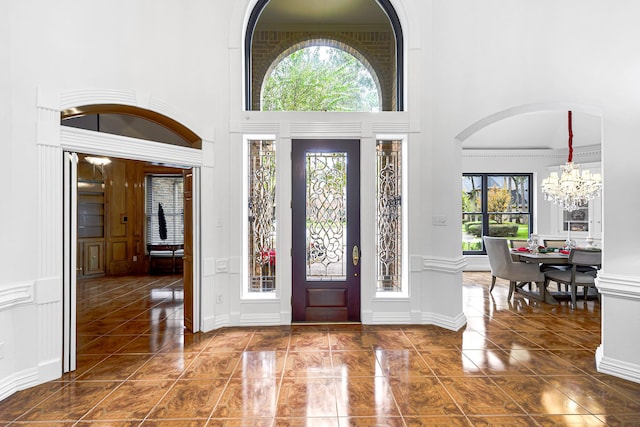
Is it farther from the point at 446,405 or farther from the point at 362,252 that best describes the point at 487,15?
the point at 446,405

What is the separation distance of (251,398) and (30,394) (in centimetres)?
182

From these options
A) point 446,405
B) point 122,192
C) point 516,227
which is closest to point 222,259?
point 446,405

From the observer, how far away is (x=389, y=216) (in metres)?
4.64

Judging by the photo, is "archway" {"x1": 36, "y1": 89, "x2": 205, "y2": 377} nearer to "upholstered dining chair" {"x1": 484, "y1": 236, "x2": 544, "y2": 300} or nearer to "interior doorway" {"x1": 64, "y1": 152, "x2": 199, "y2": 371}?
"interior doorway" {"x1": 64, "y1": 152, "x2": 199, "y2": 371}

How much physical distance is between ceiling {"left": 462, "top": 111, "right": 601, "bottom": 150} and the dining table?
3396 millimetres

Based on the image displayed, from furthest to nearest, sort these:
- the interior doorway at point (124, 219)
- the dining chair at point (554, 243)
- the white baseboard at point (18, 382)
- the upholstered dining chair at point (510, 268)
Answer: the interior doorway at point (124, 219)
the dining chair at point (554, 243)
the upholstered dining chair at point (510, 268)
the white baseboard at point (18, 382)

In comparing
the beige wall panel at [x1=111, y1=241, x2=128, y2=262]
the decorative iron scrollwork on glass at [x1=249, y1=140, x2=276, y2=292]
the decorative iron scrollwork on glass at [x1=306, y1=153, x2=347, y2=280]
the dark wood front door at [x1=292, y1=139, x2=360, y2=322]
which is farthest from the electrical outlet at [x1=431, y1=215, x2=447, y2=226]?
the beige wall panel at [x1=111, y1=241, x2=128, y2=262]

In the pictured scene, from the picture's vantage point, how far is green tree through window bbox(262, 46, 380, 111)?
4742mm

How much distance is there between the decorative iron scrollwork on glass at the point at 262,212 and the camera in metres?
4.59

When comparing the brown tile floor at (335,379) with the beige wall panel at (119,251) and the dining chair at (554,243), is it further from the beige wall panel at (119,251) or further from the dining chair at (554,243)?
the beige wall panel at (119,251)

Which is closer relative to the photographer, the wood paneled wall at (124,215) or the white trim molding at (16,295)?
the white trim molding at (16,295)

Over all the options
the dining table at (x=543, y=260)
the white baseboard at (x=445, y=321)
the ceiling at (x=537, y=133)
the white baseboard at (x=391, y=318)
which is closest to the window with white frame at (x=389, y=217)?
the white baseboard at (x=391, y=318)

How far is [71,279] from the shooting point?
10.5ft

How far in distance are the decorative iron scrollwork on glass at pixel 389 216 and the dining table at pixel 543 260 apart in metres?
2.51
